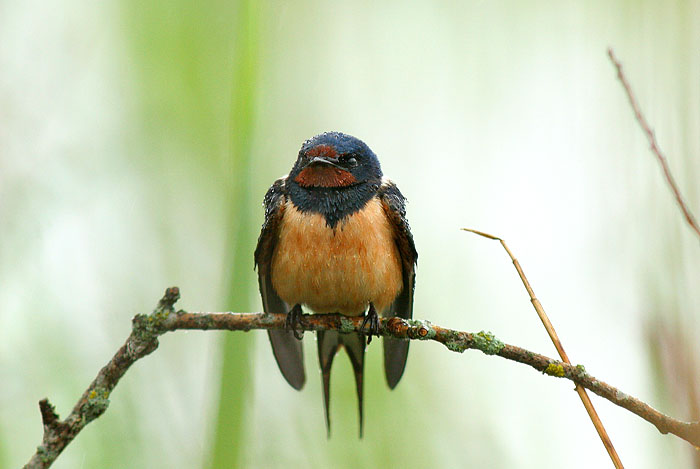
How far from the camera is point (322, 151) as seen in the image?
2943mm

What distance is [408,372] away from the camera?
3.14 metres

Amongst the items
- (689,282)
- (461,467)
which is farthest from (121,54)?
(689,282)

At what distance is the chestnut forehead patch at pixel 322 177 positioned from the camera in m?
2.97

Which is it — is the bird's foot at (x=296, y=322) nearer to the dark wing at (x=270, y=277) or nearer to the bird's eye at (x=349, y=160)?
the dark wing at (x=270, y=277)

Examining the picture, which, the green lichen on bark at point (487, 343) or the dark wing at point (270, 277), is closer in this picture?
the green lichen on bark at point (487, 343)

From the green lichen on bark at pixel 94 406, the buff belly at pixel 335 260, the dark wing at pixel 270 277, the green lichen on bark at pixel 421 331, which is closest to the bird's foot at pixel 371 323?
the buff belly at pixel 335 260

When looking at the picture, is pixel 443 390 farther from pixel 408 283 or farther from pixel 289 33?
pixel 289 33

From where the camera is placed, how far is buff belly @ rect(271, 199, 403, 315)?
2.85 m

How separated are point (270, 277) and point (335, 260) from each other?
0.37 m

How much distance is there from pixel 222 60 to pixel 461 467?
8.68 feet

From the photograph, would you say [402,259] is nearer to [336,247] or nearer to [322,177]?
[336,247]

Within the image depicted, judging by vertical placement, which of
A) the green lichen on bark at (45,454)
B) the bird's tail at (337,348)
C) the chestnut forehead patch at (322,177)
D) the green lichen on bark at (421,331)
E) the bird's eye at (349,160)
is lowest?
the bird's tail at (337,348)

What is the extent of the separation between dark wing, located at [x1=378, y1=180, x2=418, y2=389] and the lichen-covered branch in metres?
0.84

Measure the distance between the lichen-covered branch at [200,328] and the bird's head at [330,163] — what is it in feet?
3.11
